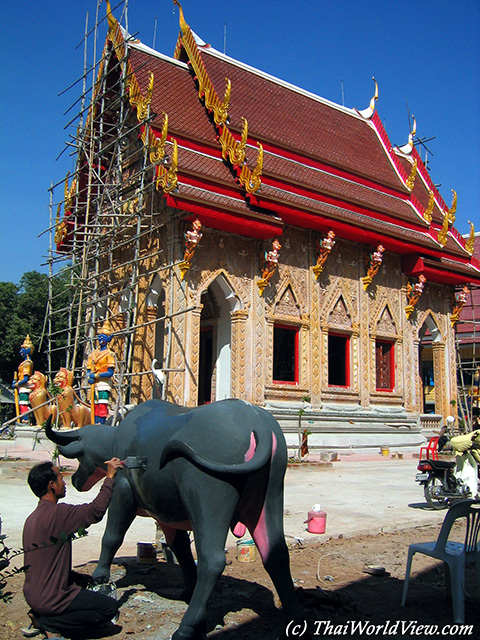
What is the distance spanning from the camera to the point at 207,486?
336 cm

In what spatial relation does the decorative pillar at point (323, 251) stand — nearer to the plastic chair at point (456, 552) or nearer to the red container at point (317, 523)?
the red container at point (317, 523)

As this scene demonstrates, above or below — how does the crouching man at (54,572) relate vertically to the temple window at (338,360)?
below

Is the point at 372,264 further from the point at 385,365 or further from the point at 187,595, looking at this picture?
the point at 187,595

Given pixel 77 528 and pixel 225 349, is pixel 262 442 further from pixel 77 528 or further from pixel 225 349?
pixel 225 349

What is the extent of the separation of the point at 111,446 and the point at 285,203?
11469mm

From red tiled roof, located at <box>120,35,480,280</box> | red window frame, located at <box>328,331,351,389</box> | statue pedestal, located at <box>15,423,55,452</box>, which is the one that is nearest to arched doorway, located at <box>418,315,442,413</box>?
red tiled roof, located at <box>120,35,480,280</box>

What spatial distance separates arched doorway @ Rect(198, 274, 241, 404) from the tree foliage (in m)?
12.9

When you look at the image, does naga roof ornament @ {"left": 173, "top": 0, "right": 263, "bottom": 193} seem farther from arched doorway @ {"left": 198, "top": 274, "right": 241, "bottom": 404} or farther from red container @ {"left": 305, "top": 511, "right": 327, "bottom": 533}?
red container @ {"left": 305, "top": 511, "right": 327, "bottom": 533}

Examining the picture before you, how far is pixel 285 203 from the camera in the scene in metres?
14.9

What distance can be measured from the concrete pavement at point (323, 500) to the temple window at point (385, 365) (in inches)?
A: 180

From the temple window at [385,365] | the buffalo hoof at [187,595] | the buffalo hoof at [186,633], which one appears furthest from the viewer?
the temple window at [385,365]

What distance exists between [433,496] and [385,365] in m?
10.2

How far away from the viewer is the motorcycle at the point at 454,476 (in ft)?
26.7

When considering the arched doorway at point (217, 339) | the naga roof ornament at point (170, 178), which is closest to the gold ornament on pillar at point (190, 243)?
the naga roof ornament at point (170, 178)
